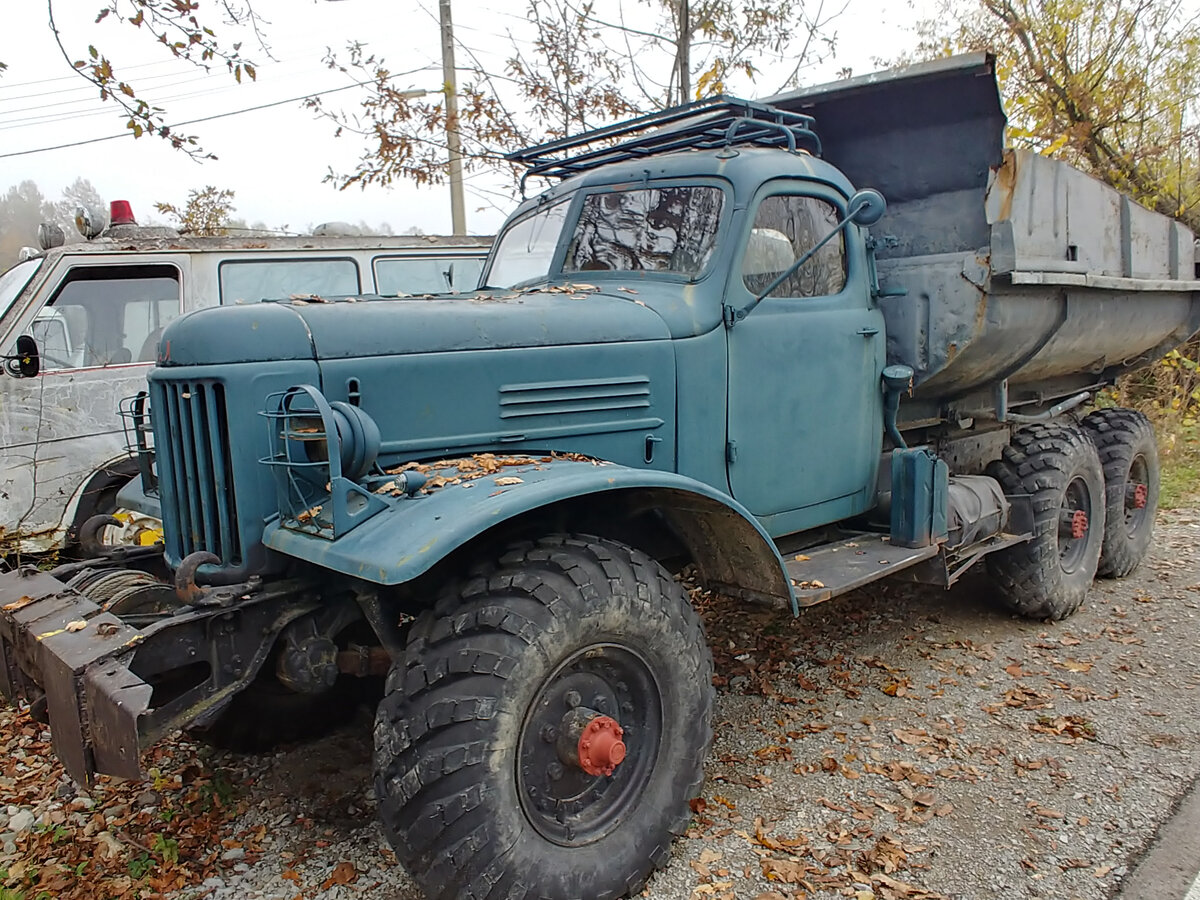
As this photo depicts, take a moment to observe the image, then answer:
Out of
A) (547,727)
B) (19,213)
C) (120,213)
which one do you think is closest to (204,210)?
(120,213)

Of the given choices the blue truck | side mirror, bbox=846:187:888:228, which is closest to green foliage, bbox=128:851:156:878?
the blue truck

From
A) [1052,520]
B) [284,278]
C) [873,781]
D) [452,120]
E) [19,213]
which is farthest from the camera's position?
[19,213]

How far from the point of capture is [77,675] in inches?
96.1

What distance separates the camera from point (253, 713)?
3.89 metres

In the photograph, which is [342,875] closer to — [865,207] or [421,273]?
[865,207]

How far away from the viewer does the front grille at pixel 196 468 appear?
2918 millimetres

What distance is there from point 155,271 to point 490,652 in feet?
17.6

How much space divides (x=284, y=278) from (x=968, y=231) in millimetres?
5025

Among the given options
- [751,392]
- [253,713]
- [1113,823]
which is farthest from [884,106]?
[253,713]

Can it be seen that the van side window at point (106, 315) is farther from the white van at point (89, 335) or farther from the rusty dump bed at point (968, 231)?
the rusty dump bed at point (968, 231)

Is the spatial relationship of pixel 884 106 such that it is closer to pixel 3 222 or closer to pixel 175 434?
pixel 175 434

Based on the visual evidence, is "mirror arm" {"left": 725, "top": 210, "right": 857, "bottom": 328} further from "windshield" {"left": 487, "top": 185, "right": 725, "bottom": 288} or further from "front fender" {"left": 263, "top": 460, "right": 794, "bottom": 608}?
"front fender" {"left": 263, "top": 460, "right": 794, "bottom": 608}

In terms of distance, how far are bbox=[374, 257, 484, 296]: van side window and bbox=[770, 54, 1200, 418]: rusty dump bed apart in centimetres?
367

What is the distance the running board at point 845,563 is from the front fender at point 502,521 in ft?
0.88
